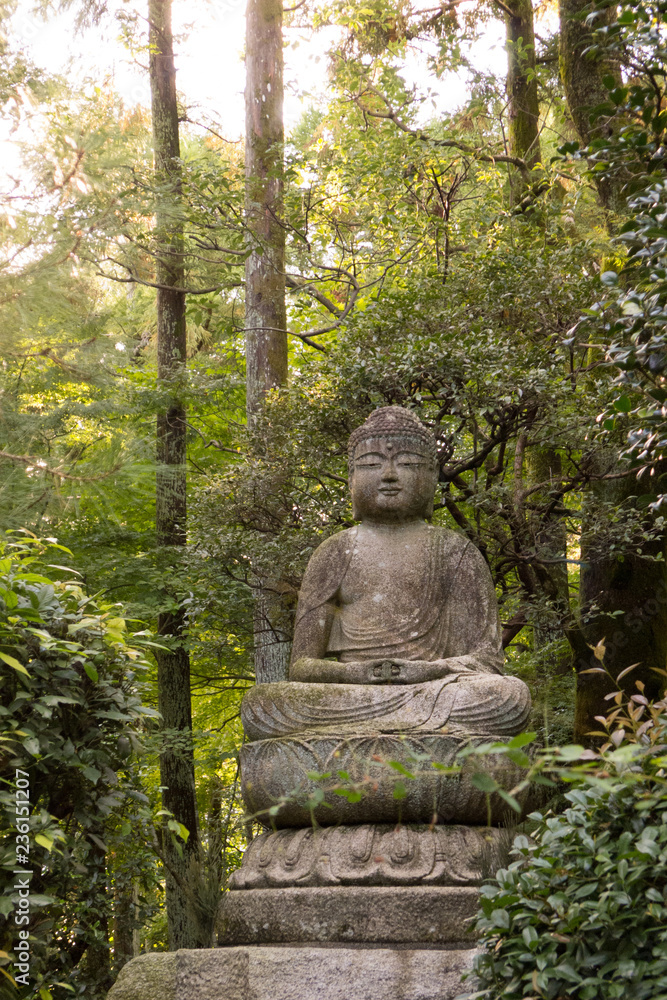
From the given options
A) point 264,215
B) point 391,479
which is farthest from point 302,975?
point 264,215

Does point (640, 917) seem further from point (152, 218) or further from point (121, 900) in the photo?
point (152, 218)

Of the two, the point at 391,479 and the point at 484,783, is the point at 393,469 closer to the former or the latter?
the point at 391,479

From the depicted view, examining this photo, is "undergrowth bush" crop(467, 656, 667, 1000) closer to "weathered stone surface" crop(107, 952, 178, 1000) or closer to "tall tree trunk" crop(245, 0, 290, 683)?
"weathered stone surface" crop(107, 952, 178, 1000)

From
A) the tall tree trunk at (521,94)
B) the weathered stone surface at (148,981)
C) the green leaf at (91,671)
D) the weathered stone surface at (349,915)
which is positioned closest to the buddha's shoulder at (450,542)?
the weathered stone surface at (349,915)

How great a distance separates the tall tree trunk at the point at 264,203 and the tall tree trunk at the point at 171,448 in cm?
99

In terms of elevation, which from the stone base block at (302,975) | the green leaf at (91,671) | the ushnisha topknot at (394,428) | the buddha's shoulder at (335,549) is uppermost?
the ushnisha topknot at (394,428)

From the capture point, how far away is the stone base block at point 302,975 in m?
3.46

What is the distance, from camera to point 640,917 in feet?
8.17

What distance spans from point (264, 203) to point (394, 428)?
4263 millimetres

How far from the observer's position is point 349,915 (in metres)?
3.86

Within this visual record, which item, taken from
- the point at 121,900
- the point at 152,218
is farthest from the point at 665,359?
the point at 152,218

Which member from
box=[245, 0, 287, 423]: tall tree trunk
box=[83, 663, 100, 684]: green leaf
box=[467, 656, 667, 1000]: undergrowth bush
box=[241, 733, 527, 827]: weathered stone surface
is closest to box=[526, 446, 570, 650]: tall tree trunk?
box=[241, 733, 527, 827]: weathered stone surface

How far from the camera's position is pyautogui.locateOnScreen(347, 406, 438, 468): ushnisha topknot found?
5.85 metres

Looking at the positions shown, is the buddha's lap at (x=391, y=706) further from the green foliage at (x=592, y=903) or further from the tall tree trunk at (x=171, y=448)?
the tall tree trunk at (x=171, y=448)
